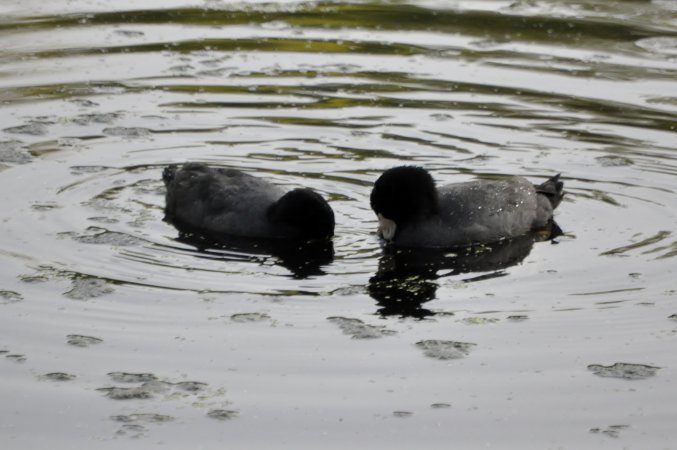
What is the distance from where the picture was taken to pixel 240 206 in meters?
10.8

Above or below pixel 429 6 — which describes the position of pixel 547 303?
below

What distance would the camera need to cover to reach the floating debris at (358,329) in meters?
8.34

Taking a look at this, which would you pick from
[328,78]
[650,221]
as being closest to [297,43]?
[328,78]

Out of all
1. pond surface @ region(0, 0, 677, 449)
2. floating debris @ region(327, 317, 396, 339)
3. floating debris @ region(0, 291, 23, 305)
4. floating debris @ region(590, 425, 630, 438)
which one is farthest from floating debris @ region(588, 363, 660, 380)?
floating debris @ region(0, 291, 23, 305)

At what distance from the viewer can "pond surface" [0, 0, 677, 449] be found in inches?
287

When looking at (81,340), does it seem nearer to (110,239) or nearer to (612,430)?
(110,239)

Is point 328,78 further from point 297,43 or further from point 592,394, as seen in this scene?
point 592,394

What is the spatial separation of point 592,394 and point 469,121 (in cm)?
625

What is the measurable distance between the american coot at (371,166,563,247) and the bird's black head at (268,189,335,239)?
16.0 inches

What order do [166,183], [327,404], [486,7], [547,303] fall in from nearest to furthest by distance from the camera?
[327,404] → [547,303] → [166,183] → [486,7]

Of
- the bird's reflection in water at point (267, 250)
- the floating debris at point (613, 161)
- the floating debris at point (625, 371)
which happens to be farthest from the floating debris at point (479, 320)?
the floating debris at point (613, 161)

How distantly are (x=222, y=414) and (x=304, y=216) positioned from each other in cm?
346

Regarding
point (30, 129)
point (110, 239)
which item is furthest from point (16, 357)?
point (30, 129)

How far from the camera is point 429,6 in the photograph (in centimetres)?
1780
